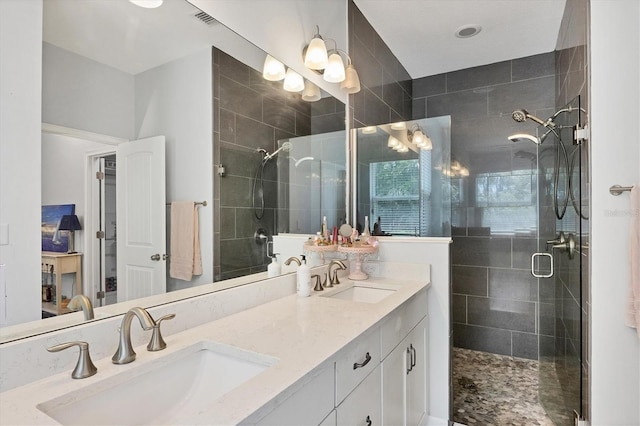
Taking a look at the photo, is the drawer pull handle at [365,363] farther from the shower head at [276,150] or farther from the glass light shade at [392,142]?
the glass light shade at [392,142]

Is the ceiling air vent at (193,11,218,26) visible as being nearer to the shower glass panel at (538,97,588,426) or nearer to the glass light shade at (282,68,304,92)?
the glass light shade at (282,68,304,92)

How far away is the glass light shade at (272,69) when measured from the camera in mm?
1846

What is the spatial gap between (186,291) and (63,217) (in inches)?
19.6

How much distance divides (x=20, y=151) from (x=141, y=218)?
1.30ft

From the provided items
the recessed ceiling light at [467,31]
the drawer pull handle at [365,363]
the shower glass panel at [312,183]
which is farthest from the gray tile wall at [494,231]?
the drawer pull handle at [365,363]

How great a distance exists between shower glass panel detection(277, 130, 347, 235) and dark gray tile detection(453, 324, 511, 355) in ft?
6.30

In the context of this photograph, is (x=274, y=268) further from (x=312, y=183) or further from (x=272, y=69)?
(x=272, y=69)

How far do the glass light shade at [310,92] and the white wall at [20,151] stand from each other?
1422 mm

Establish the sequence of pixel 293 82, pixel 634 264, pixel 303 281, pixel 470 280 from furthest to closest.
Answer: pixel 470 280, pixel 293 82, pixel 303 281, pixel 634 264

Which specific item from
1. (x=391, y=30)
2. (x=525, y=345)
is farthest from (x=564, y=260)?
(x=391, y=30)

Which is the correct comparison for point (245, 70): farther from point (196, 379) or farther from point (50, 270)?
point (196, 379)

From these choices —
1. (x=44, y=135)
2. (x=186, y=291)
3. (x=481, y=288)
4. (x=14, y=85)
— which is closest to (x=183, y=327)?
(x=186, y=291)

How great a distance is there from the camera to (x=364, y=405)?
4.14ft

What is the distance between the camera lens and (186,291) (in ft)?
4.42
